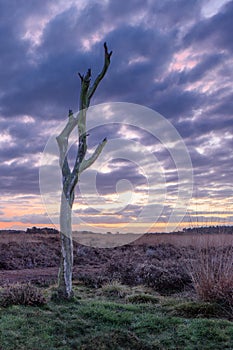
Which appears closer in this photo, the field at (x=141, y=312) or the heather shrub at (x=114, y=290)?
the field at (x=141, y=312)

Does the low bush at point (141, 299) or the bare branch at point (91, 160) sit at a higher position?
the bare branch at point (91, 160)

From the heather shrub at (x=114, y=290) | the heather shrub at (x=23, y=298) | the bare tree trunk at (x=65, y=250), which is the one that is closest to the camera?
the heather shrub at (x=23, y=298)

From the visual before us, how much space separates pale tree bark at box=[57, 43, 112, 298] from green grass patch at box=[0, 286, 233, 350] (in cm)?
71

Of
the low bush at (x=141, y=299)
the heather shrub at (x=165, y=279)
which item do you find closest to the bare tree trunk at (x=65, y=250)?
the low bush at (x=141, y=299)

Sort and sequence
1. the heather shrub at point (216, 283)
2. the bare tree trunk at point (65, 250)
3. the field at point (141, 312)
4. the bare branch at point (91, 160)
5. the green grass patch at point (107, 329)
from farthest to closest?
1. the bare branch at point (91, 160)
2. the bare tree trunk at point (65, 250)
3. the heather shrub at point (216, 283)
4. the field at point (141, 312)
5. the green grass patch at point (107, 329)

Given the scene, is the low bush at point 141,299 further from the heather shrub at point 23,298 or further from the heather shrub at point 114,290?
the heather shrub at point 23,298

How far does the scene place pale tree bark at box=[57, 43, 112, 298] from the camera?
350 inches

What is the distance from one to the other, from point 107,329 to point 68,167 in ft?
12.4

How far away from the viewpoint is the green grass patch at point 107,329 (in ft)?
19.7

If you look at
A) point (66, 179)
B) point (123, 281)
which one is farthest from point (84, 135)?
point (123, 281)

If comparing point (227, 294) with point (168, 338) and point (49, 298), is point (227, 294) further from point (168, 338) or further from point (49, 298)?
point (49, 298)

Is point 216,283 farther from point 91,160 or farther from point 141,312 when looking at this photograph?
point 91,160

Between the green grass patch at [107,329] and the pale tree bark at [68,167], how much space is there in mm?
709

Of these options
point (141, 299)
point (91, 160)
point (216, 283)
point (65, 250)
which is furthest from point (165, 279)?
point (91, 160)
